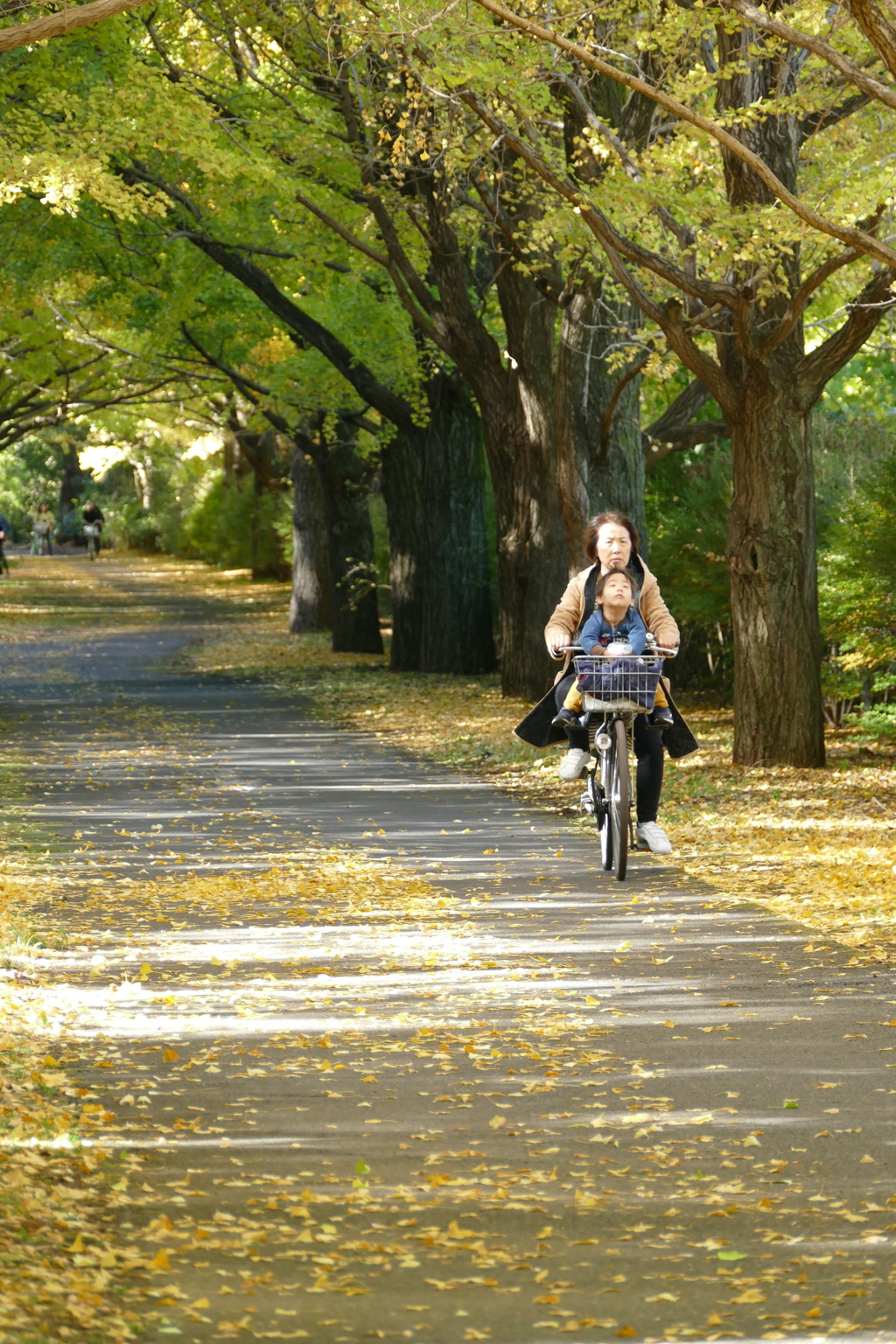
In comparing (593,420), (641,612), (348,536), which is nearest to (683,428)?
(593,420)

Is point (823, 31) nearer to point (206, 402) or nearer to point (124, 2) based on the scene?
point (124, 2)

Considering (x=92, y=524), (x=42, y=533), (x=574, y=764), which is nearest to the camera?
(x=574, y=764)

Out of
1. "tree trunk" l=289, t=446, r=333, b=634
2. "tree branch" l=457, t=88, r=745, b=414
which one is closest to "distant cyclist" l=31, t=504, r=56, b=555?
"tree trunk" l=289, t=446, r=333, b=634

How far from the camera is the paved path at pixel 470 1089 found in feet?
13.5

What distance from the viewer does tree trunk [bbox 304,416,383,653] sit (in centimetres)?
2736

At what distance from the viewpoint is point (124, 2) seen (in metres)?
7.20

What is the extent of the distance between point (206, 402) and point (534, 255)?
1023 inches

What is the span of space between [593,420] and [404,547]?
8.84 metres

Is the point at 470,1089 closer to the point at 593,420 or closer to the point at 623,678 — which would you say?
the point at 623,678

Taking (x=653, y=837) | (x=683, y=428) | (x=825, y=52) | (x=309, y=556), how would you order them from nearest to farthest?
(x=825, y=52) < (x=653, y=837) < (x=683, y=428) < (x=309, y=556)

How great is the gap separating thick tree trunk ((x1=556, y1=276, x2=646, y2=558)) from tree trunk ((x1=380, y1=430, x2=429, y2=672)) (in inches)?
302

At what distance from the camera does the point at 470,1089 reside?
5.73 m

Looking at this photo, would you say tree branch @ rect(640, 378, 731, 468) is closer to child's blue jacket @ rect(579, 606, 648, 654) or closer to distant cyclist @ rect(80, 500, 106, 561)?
child's blue jacket @ rect(579, 606, 648, 654)

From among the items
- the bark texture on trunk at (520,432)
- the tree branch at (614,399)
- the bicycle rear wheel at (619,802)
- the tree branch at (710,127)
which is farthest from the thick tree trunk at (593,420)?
the bicycle rear wheel at (619,802)
